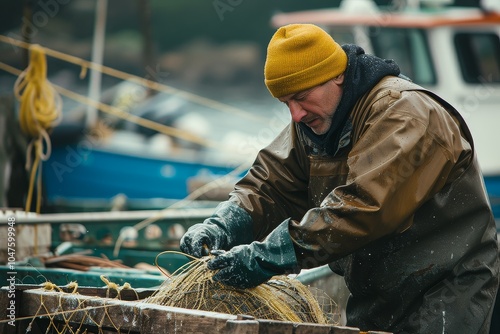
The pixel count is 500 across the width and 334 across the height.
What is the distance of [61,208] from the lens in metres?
12.0

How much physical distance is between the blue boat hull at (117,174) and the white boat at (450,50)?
3.23 meters

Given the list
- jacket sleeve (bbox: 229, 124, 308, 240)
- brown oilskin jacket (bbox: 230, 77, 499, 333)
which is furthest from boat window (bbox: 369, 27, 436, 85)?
brown oilskin jacket (bbox: 230, 77, 499, 333)

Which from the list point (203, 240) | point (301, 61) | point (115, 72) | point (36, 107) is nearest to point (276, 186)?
point (203, 240)

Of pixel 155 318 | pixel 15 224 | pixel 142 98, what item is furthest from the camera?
pixel 142 98

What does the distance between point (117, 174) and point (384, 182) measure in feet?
45.8

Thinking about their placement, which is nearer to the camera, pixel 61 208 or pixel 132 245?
pixel 132 245

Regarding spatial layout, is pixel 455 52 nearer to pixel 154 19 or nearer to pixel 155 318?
pixel 155 318

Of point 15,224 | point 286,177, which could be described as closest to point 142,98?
point 15,224

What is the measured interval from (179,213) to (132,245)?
642 millimetres

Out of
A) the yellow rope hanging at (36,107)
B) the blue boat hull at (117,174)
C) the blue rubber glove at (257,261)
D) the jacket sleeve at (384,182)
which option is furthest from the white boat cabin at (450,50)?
the blue rubber glove at (257,261)

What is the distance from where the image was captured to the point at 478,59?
46.1 feet

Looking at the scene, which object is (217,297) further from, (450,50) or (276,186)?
(450,50)

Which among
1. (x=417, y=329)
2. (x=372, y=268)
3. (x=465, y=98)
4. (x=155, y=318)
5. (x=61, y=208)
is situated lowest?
(x=465, y=98)

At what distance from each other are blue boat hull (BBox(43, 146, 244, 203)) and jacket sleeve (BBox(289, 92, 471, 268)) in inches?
454
